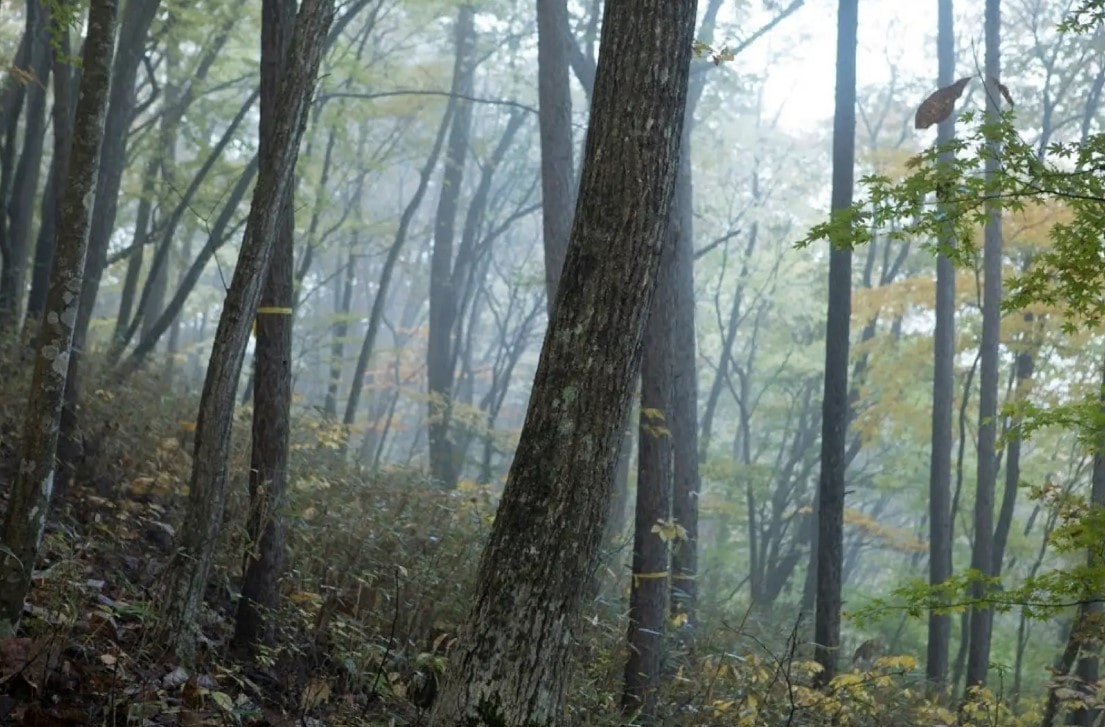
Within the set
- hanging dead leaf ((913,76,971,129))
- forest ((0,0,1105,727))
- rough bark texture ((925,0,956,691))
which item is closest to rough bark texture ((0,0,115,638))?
forest ((0,0,1105,727))

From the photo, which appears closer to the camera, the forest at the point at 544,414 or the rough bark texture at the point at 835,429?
the forest at the point at 544,414

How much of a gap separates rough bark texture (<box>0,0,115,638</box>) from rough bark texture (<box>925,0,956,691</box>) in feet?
37.2

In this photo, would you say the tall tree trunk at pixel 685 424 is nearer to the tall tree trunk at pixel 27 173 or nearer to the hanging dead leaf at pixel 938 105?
the hanging dead leaf at pixel 938 105

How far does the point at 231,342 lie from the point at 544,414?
212cm

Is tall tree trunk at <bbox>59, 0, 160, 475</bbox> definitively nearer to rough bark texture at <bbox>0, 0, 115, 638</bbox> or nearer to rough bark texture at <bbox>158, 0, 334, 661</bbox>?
rough bark texture at <bbox>158, 0, 334, 661</bbox>

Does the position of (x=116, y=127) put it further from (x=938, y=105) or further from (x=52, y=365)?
(x=938, y=105)

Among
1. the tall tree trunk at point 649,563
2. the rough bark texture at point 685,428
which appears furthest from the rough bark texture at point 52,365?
the rough bark texture at point 685,428

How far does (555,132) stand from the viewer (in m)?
11.0

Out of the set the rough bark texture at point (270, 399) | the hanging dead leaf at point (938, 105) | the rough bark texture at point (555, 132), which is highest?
the rough bark texture at point (555, 132)

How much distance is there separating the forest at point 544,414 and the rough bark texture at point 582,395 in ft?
0.05

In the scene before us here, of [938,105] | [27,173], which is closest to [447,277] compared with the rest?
[27,173]

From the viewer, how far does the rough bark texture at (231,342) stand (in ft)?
19.8

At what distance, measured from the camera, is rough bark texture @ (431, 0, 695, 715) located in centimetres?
471

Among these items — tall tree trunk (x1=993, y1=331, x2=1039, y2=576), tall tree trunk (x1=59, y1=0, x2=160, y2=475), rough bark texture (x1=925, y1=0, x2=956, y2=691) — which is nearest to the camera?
tall tree trunk (x1=59, y1=0, x2=160, y2=475)
